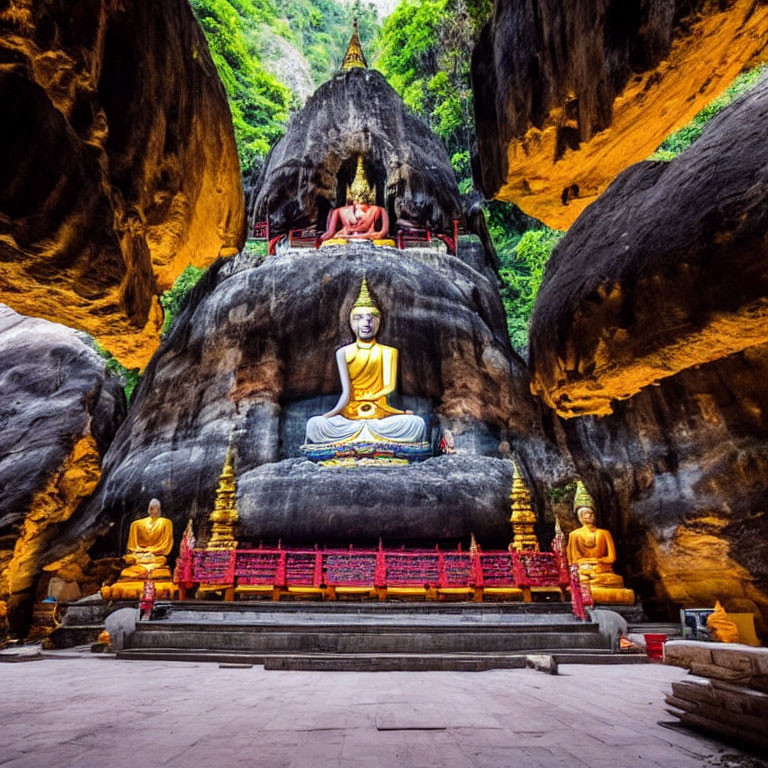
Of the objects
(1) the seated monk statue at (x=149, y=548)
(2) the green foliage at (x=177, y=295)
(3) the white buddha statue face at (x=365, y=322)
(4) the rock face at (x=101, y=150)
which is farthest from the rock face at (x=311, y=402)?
(4) the rock face at (x=101, y=150)

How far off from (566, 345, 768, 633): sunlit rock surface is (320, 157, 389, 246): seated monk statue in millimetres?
9447

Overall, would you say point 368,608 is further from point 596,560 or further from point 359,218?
point 359,218

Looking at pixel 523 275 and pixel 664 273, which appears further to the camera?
pixel 523 275

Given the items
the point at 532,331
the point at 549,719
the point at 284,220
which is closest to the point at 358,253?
the point at 284,220

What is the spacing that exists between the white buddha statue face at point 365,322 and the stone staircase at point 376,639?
7356 millimetres

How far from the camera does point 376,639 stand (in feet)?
20.3

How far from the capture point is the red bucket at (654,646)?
6.18 meters

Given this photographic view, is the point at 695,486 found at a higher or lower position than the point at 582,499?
lower

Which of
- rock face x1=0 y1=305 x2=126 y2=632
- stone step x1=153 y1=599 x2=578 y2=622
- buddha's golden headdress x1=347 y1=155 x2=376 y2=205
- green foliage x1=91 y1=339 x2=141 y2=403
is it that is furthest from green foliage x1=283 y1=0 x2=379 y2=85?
stone step x1=153 y1=599 x2=578 y2=622

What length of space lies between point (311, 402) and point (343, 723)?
1145 cm

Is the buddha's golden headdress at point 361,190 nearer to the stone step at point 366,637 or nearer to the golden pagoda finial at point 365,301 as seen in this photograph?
the golden pagoda finial at point 365,301

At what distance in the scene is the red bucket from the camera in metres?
6.18

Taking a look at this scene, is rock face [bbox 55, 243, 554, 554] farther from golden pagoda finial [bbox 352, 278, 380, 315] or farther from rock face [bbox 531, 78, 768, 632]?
rock face [bbox 531, 78, 768, 632]

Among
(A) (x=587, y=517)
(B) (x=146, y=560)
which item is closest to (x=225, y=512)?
(B) (x=146, y=560)
